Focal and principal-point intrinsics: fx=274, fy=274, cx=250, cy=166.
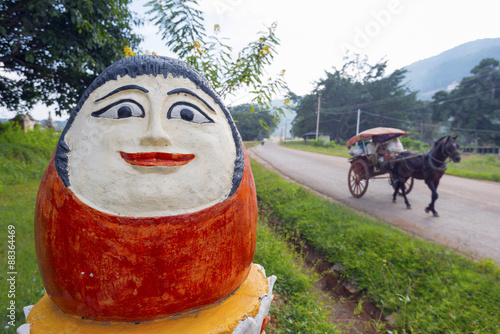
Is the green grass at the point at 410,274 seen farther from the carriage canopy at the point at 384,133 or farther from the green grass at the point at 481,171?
the green grass at the point at 481,171

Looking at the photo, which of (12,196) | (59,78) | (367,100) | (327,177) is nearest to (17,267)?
(12,196)

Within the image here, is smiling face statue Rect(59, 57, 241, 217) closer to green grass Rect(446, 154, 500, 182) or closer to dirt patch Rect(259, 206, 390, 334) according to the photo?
dirt patch Rect(259, 206, 390, 334)

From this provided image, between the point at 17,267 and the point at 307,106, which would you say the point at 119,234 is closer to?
the point at 17,267

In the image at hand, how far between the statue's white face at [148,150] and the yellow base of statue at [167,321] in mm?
511

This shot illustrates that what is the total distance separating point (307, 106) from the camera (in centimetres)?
3416

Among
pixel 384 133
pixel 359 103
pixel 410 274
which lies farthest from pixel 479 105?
pixel 410 274

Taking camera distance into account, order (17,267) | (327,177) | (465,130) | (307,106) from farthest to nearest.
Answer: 1. (307,106)
2. (465,130)
3. (327,177)
4. (17,267)

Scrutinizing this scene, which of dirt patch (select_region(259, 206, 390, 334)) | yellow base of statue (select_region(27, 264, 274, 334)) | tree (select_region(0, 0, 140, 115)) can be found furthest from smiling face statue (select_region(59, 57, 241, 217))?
tree (select_region(0, 0, 140, 115))

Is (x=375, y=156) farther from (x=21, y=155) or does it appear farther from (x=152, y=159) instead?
(x=21, y=155)

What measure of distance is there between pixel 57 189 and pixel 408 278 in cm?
321

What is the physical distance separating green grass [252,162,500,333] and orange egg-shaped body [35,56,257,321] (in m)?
2.14

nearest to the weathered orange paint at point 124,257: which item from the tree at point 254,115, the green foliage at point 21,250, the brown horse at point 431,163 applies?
the green foliage at point 21,250

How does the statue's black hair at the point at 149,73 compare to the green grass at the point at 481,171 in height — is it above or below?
above

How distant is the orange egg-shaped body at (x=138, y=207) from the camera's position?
1.15 meters
